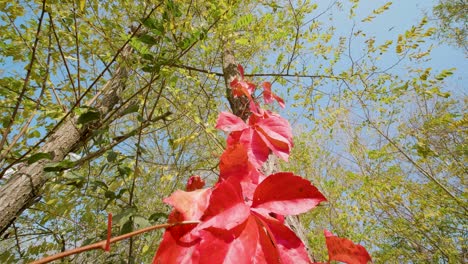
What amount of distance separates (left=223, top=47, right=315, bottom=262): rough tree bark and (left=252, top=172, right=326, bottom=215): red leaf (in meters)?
0.48

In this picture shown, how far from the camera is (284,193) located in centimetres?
35

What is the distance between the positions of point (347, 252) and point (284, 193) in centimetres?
18

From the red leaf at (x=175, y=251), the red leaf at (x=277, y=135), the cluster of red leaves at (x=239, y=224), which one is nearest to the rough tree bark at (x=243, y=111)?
the red leaf at (x=277, y=135)

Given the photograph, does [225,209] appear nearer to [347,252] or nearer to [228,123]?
[347,252]

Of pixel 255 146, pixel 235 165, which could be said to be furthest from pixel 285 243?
pixel 255 146

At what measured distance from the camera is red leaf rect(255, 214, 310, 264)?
34 centimetres

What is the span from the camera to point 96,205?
6.33 ft

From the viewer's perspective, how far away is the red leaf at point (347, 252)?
417 millimetres

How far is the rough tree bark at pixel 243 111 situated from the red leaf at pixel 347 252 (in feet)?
1.13

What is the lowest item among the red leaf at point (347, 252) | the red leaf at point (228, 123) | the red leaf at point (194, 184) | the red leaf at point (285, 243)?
the red leaf at point (347, 252)

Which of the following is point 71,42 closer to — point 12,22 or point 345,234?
point 12,22

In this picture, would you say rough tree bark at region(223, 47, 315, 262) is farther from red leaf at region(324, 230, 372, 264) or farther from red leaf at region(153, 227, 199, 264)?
red leaf at region(153, 227, 199, 264)

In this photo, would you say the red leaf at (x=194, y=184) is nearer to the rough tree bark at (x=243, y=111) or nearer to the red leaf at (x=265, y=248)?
the red leaf at (x=265, y=248)

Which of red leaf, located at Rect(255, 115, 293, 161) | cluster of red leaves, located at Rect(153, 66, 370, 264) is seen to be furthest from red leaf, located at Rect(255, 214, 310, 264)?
red leaf, located at Rect(255, 115, 293, 161)
